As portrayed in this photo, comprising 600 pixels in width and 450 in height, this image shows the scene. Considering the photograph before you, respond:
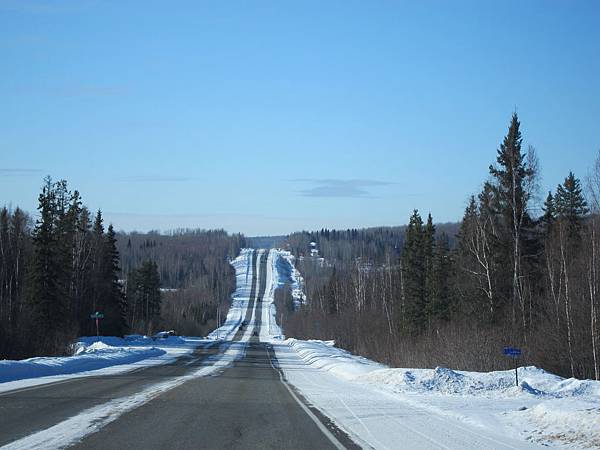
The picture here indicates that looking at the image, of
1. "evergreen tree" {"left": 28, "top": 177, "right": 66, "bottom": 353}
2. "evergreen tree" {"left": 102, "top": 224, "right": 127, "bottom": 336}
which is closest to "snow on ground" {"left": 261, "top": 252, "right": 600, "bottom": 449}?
"evergreen tree" {"left": 28, "top": 177, "right": 66, "bottom": 353}

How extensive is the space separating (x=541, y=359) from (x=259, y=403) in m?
19.4

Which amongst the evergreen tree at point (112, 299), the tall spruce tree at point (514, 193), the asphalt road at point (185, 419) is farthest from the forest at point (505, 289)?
the evergreen tree at point (112, 299)

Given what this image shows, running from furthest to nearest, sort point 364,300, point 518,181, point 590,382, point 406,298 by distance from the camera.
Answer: point 364,300 → point 406,298 → point 518,181 → point 590,382

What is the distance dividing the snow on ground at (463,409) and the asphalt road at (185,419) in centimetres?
82

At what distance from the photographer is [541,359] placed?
30.8 metres

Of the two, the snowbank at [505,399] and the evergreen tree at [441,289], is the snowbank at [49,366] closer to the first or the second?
the snowbank at [505,399]

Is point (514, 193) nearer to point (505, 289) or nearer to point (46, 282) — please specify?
point (505, 289)

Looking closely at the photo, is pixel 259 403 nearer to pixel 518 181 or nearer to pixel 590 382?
pixel 590 382

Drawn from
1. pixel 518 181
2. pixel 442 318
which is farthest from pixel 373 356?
pixel 518 181

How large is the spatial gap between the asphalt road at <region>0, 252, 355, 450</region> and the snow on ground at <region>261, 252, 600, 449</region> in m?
0.82

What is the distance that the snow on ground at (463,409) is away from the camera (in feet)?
35.3

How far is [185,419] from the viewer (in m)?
12.5

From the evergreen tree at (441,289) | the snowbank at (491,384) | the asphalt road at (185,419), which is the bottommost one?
the snowbank at (491,384)

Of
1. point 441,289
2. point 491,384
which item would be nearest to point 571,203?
point 441,289
